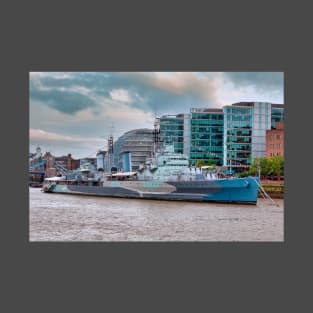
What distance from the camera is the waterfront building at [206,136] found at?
3297 cm

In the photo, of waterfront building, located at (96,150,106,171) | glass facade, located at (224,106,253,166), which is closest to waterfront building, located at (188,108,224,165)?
glass facade, located at (224,106,253,166)

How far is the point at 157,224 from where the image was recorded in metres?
18.1

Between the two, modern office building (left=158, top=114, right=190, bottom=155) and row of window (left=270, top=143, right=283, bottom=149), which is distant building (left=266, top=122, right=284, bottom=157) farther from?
modern office building (left=158, top=114, right=190, bottom=155)

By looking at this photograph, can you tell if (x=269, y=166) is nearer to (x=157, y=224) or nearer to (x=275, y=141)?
(x=275, y=141)

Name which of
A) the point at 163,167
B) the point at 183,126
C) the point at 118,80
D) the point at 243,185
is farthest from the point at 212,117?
the point at 118,80

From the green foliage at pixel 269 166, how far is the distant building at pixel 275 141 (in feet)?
1.02

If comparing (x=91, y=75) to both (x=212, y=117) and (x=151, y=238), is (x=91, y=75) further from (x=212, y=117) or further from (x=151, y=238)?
(x=212, y=117)

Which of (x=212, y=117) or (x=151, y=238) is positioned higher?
(x=212, y=117)

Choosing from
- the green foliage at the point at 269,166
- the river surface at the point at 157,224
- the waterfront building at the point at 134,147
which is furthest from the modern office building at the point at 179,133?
the river surface at the point at 157,224

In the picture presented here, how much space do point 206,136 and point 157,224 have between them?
689 inches

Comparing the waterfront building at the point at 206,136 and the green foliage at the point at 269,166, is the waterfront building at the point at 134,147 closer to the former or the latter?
the waterfront building at the point at 206,136

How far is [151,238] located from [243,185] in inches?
422

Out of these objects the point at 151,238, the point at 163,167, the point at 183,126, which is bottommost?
the point at 151,238

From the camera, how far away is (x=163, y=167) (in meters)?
29.2
